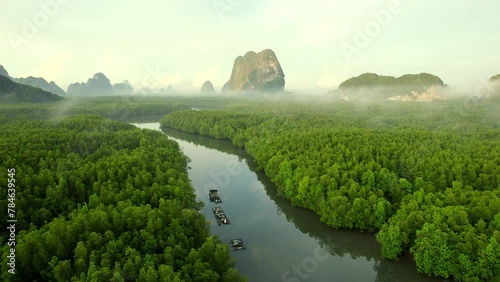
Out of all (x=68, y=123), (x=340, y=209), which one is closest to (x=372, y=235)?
(x=340, y=209)

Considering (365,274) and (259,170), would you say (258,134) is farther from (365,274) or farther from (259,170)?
(365,274)

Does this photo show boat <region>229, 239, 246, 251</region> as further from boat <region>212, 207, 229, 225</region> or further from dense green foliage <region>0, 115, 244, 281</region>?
boat <region>212, 207, 229, 225</region>

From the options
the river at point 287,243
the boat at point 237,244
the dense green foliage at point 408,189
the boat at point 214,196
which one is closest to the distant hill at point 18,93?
the dense green foliage at point 408,189

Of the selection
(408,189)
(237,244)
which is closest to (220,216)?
(237,244)

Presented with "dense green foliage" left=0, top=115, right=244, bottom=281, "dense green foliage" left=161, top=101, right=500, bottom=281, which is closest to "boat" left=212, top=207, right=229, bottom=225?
"dense green foliage" left=0, top=115, right=244, bottom=281

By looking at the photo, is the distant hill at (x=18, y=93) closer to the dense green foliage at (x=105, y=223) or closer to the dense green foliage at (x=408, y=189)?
the dense green foliage at (x=105, y=223)

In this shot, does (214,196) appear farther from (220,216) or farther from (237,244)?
(237,244)
